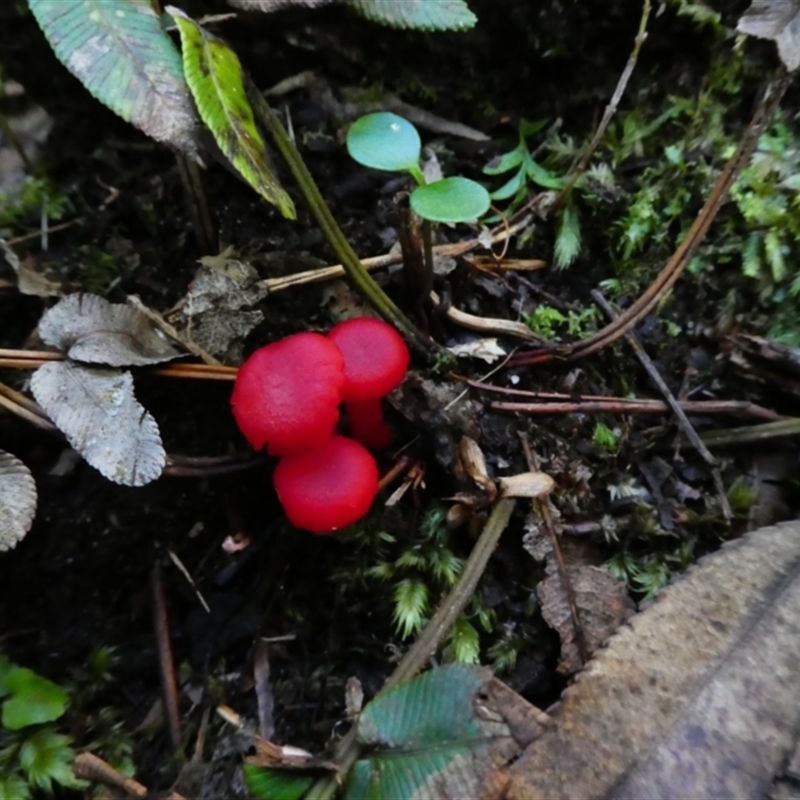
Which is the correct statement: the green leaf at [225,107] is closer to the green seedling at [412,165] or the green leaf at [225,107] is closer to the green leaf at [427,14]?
the green seedling at [412,165]

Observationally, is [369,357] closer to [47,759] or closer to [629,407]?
[629,407]

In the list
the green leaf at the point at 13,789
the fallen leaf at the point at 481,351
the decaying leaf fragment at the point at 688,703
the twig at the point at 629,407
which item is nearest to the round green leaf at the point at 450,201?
the fallen leaf at the point at 481,351

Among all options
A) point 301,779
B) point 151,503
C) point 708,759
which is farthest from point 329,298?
point 708,759

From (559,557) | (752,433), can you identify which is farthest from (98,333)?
(752,433)

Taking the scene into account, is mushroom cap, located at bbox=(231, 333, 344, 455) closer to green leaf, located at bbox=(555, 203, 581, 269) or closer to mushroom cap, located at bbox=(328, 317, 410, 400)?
mushroom cap, located at bbox=(328, 317, 410, 400)

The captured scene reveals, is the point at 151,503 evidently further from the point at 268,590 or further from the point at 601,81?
the point at 601,81

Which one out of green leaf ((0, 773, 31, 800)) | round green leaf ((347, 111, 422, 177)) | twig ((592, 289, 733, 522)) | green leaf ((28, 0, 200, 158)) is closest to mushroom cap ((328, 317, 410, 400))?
round green leaf ((347, 111, 422, 177))
